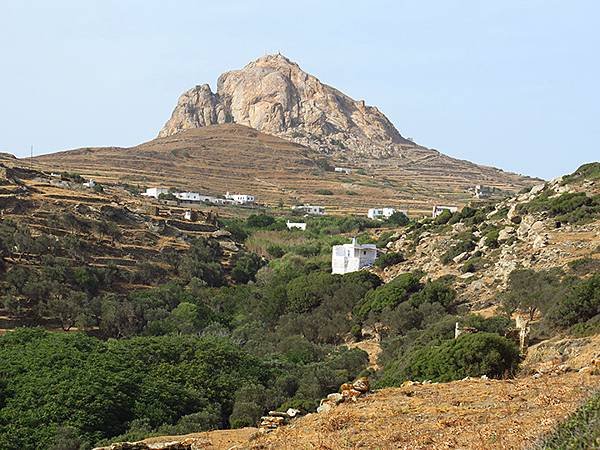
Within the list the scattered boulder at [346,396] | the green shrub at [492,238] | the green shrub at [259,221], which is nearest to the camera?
the scattered boulder at [346,396]

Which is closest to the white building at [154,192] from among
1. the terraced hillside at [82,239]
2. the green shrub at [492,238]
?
the terraced hillside at [82,239]

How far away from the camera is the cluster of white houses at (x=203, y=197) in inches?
3003

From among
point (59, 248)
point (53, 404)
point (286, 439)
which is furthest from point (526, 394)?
point (59, 248)

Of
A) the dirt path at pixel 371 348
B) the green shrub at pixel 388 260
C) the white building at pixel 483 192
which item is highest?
the white building at pixel 483 192

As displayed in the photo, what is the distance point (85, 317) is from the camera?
33.8 m

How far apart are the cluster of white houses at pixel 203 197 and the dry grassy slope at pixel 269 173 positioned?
329 cm

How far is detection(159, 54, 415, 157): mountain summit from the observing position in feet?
500

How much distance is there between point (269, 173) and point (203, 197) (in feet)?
82.1

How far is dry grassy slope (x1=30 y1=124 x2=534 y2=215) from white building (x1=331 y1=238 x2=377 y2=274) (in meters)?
33.5

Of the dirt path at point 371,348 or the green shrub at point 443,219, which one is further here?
the green shrub at point 443,219

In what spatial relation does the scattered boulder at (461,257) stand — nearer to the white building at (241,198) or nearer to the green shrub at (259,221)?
the green shrub at (259,221)

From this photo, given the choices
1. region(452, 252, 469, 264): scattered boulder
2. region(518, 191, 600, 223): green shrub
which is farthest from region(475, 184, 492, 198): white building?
region(452, 252, 469, 264): scattered boulder

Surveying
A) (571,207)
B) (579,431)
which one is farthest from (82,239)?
(579,431)

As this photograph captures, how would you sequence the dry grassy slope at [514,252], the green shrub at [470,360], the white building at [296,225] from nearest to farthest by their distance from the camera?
the green shrub at [470,360]
the dry grassy slope at [514,252]
the white building at [296,225]
